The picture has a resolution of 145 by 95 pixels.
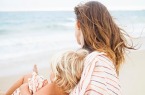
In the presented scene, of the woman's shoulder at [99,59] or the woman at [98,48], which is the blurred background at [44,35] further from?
the woman's shoulder at [99,59]

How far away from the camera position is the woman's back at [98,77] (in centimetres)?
128

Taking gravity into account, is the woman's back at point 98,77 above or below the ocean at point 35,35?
above

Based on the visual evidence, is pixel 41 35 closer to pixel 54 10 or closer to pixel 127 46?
pixel 54 10

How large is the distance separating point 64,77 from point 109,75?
0.21 m

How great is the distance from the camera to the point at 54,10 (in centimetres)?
816

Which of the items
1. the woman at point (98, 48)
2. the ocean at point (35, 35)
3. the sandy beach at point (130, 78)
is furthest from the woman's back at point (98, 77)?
the sandy beach at point (130, 78)

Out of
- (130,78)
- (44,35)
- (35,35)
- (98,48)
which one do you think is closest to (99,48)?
(98,48)

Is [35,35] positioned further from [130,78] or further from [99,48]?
[99,48]

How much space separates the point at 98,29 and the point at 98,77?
0.27m

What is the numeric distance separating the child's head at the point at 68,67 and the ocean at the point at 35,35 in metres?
0.32

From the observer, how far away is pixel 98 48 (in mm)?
1411

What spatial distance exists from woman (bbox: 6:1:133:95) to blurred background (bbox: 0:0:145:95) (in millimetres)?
102

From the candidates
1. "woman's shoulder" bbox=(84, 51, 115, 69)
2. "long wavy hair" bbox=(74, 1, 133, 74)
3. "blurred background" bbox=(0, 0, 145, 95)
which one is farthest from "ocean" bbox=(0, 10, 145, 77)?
"woman's shoulder" bbox=(84, 51, 115, 69)

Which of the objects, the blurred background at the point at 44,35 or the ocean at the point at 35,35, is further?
the ocean at the point at 35,35
